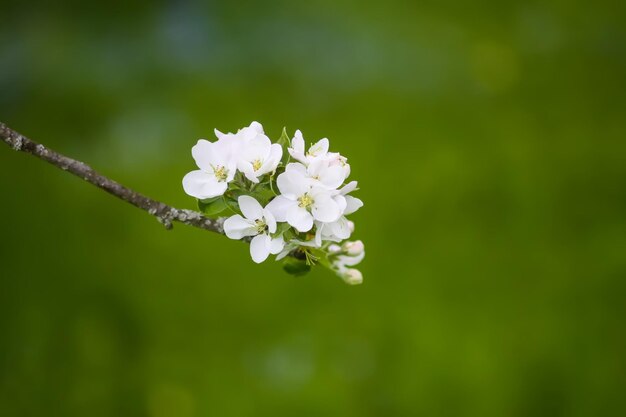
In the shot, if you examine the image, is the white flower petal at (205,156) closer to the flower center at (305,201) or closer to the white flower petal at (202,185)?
the white flower petal at (202,185)

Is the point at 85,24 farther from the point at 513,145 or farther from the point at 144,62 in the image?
the point at 513,145

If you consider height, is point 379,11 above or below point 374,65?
above

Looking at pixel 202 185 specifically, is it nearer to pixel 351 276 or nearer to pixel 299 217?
pixel 299 217

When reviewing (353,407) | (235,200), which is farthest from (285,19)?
(235,200)

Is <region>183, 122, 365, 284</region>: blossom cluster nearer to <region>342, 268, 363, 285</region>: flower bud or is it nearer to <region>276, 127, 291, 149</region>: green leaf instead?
<region>276, 127, 291, 149</region>: green leaf

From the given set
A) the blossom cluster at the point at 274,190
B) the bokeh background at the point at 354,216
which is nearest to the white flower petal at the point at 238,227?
the blossom cluster at the point at 274,190

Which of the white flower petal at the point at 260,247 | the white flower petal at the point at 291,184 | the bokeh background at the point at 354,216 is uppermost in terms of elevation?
the bokeh background at the point at 354,216

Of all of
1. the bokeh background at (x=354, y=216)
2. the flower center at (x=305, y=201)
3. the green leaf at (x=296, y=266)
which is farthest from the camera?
the bokeh background at (x=354, y=216)
